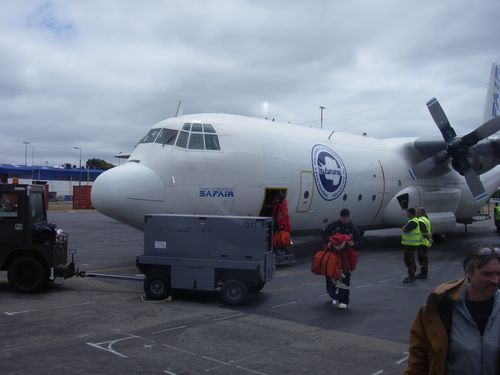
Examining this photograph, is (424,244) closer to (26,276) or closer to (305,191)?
(305,191)

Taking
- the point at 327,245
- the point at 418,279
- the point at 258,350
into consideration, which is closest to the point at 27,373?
the point at 258,350

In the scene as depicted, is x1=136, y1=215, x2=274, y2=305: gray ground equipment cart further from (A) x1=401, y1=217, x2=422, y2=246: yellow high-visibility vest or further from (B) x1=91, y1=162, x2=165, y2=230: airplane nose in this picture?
(A) x1=401, y1=217, x2=422, y2=246: yellow high-visibility vest

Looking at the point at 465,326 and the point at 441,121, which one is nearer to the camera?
the point at 465,326

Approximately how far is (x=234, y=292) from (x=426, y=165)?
43.8 ft

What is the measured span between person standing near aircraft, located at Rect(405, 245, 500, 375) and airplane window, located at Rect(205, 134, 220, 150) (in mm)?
10426

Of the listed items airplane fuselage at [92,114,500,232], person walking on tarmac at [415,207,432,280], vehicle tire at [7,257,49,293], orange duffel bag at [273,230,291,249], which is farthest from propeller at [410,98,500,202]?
vehicle tire at [7,257,49,293]

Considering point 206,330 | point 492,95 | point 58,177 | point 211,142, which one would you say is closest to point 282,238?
point 211,142

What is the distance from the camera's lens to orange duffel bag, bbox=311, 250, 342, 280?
8883 millimetres

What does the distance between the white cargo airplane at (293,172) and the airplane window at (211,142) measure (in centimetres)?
3

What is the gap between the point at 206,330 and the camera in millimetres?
7199

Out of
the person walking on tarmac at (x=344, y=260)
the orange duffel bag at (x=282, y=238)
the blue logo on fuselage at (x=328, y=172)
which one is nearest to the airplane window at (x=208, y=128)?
the orange duffel bag at (x=282, y=238)

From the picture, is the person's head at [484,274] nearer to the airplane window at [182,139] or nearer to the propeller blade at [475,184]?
the airplane window at [182,139]

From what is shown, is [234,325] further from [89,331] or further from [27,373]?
[27,373]

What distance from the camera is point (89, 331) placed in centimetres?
701
